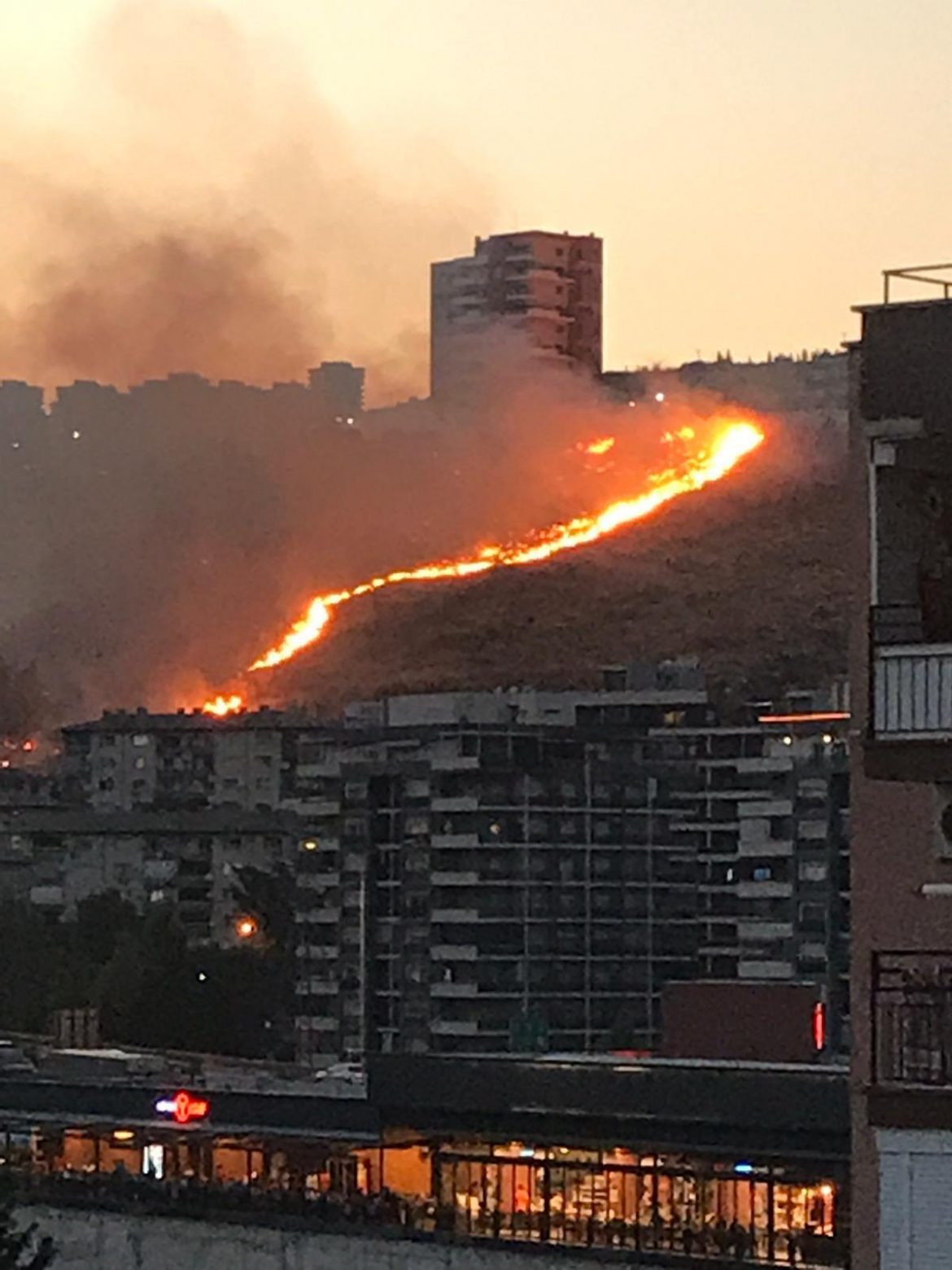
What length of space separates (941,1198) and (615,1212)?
27.3 metres

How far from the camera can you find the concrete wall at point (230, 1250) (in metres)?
41.7

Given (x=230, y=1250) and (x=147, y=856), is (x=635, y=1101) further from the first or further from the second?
(x=147, y=856)

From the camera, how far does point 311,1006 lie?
436ft

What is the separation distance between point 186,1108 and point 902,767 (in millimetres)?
41472

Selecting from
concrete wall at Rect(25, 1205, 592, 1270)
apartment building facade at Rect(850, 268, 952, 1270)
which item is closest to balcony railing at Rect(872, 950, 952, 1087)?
apartment building facade at Rect(850, 268, 952, 1270)

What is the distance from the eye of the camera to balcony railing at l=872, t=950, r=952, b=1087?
636 inches

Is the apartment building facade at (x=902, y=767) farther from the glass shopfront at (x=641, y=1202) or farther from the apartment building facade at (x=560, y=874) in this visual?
the apartment building facade at (x=560, y=874)

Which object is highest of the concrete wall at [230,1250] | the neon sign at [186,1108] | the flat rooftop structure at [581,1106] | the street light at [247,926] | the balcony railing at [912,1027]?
the street light at [247,926]

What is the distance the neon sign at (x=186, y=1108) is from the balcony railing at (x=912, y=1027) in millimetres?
39948

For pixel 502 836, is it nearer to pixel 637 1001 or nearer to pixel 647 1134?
pixel 637 1001

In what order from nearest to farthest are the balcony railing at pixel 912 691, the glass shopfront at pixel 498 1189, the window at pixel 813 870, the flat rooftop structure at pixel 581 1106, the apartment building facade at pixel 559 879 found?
1. the balcony railing at pixel 912 691
2. the glass shopfront at pixel 498 1189
3. the flat rooftop structure at pixel 581 1106
4. the apartment building facade at pixel 559 879
5. the window at pixel 813 870

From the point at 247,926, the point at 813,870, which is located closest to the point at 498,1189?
the point at 813,870

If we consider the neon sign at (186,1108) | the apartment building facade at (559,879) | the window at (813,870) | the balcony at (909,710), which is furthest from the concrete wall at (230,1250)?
the window at (813,870)

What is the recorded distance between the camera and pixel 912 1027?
16.6 metres
